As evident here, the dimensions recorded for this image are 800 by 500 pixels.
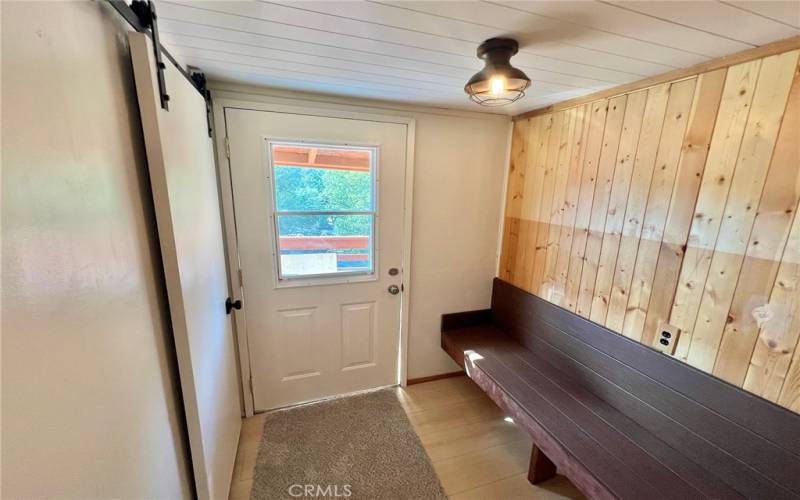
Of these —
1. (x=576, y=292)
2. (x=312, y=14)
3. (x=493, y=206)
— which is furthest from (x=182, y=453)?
(x=493, y=206)

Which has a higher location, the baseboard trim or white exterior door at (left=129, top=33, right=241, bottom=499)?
white exterior door at (left=129, top=33, right=241, bottom=499)

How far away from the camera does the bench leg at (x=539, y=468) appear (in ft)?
5.36

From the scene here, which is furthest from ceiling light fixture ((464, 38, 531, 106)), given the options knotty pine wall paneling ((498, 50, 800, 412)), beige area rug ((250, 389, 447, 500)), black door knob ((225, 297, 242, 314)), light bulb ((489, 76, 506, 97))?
beige area rug ((250, 389, 447, 500))

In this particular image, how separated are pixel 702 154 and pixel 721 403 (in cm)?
98

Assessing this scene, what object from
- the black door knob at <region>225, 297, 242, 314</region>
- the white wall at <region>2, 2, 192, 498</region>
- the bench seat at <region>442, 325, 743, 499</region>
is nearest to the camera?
the white wall at <region>2, 2, 192, 498</region>

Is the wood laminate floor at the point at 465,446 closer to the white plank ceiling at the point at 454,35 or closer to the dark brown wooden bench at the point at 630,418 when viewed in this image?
the dark brown wooden bench at the point at 630,418

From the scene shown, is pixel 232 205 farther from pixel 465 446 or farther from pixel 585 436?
Answer: pixel 585 436

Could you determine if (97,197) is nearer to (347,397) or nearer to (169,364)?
(169,364)

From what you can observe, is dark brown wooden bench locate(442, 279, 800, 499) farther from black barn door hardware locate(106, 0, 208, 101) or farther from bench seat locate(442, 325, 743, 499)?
black barn door hardware locate(106, 0, 208, 101)

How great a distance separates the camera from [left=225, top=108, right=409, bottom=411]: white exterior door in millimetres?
1819

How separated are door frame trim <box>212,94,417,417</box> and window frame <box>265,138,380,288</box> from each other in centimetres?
17

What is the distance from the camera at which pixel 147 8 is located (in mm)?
859

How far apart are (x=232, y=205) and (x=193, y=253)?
0.73m

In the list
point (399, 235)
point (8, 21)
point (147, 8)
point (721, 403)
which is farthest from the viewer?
point (399, 235)
